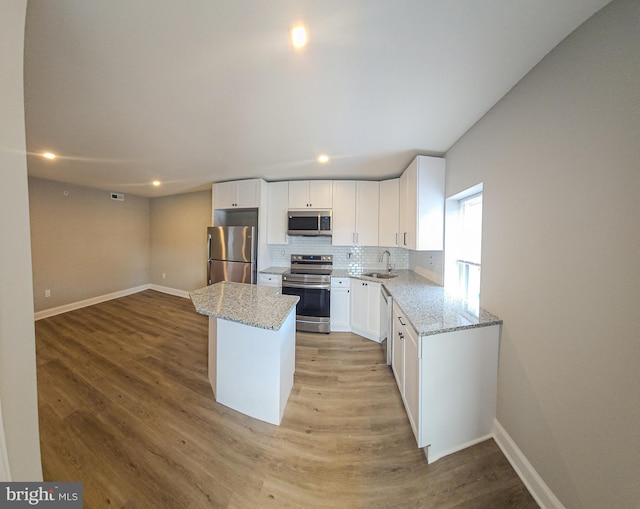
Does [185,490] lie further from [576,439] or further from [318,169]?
[318,169]

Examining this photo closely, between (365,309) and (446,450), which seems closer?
(446,450)

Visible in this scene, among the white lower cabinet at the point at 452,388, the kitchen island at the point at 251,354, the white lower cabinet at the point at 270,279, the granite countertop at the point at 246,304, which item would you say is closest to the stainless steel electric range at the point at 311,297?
the white lower cabinet at the point at 270,279

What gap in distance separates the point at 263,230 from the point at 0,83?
284 cm

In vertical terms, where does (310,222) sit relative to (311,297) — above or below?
above

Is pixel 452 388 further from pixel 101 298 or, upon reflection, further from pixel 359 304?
pixel 101 298

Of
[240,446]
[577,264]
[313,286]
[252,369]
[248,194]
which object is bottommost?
[240,446]

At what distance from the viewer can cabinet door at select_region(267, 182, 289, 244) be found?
3.38 meters

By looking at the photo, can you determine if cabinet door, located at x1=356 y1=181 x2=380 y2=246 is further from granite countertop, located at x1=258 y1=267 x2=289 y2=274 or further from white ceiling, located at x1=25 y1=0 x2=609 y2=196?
granite countertop, located at x1=258 y1=267 x2=289 y2=274

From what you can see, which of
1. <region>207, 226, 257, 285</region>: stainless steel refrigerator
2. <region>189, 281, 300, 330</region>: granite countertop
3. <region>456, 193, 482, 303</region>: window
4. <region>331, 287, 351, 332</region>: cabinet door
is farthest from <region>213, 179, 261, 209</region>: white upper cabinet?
<region>456, 193, 482, 303</region>: window

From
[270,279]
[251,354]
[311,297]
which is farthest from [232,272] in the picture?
[251,354]

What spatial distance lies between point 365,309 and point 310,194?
1996 millimetres

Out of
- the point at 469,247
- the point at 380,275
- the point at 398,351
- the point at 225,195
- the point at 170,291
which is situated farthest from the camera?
the point at 170,291

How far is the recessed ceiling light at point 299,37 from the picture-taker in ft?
3.15

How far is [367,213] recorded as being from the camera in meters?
3.27
